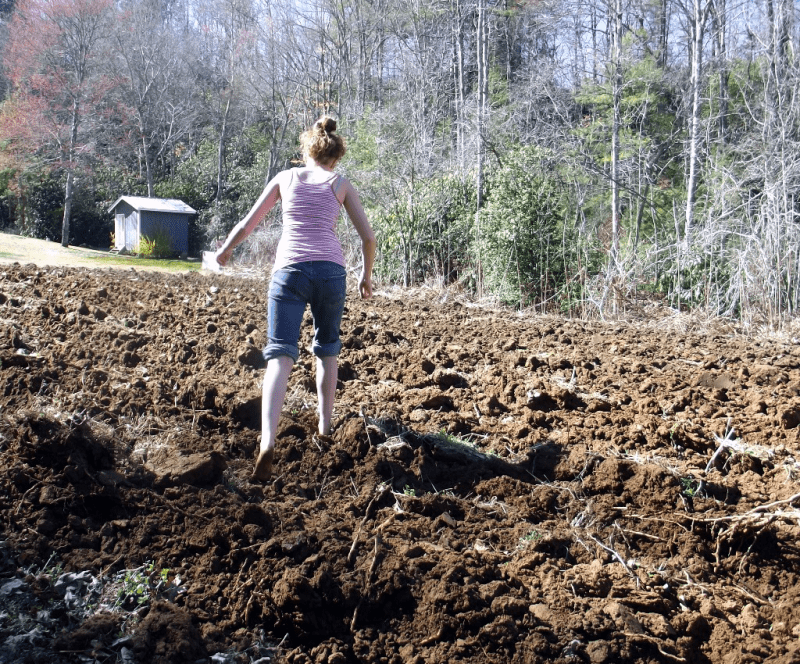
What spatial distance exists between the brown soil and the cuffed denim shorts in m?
0.63

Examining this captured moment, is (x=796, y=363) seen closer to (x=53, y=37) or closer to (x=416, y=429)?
(x=416, y=429)

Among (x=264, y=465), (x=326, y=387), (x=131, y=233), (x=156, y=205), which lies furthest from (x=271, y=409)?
(x=131, y=233)

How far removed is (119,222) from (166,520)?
2802 centimetres

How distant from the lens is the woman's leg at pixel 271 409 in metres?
3.76

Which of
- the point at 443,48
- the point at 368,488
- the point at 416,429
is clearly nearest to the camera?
the point at 368,488

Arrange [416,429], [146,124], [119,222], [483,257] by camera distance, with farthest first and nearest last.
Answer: [146,124]
[119,222]
[483,257]
[416,429]

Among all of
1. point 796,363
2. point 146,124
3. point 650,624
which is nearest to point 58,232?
point 146,124

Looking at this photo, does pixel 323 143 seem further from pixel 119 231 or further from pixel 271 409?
pixel 119 231

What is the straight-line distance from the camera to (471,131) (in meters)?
17.6

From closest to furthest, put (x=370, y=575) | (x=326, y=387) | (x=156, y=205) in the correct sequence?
(x=370, y=575), (x=326, y=387), (x=156, y=205)

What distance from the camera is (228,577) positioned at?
2965 millimetres

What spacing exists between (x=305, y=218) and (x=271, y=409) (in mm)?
982

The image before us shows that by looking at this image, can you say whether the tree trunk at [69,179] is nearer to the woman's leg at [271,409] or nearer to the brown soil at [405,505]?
the brown soil at [405,505]

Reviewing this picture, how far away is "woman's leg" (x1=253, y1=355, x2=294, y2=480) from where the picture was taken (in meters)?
3.76
